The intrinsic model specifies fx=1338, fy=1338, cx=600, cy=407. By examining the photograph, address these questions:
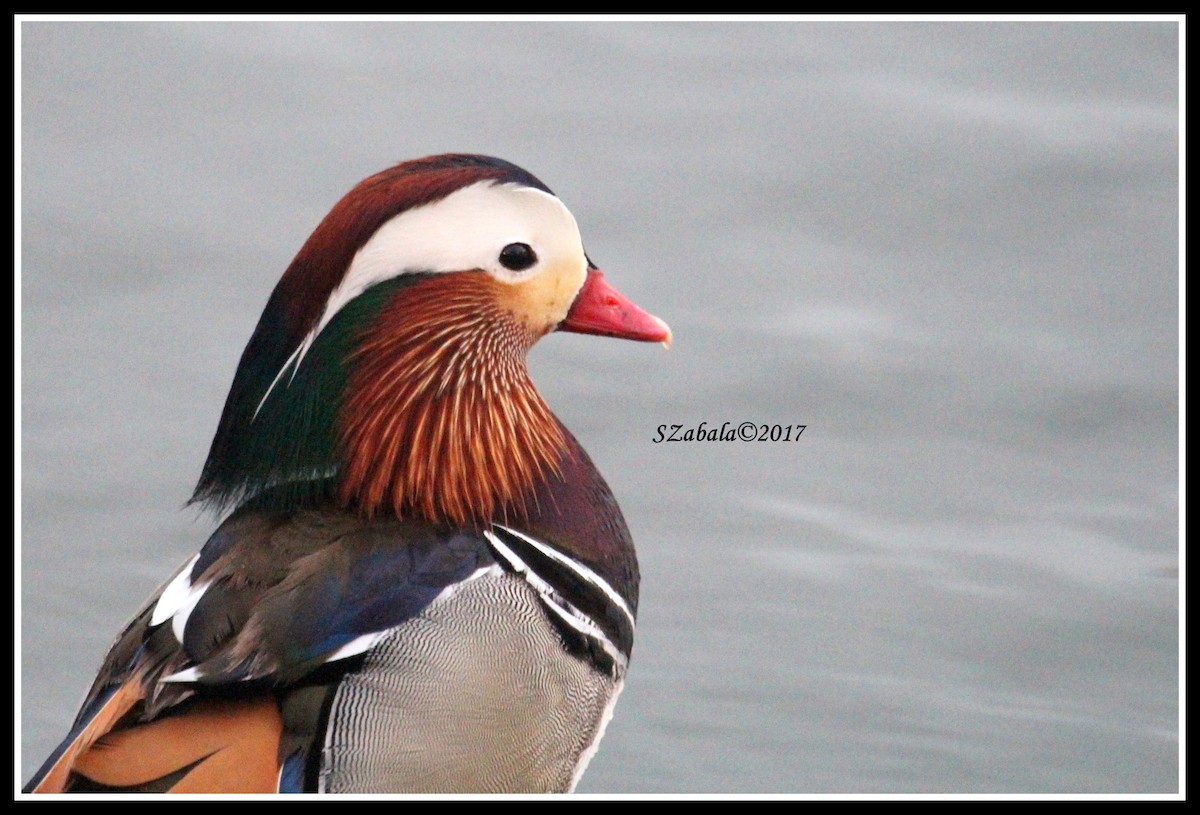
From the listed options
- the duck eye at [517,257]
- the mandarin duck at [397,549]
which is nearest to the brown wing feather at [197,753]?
the mandarin duck at [397,549]

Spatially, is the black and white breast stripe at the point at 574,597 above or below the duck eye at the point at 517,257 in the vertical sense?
below

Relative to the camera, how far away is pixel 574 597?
70.9 inches

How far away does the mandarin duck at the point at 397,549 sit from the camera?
1.60 metres

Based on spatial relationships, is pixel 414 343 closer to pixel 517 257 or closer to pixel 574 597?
pixel 517 257

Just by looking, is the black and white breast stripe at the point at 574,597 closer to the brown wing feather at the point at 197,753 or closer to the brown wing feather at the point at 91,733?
the brown wing feather at the point at 197,753

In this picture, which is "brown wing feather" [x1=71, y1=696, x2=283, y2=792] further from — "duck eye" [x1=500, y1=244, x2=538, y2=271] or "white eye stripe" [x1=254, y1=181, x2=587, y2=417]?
"duck eye" [x1=500, y1=244, x2=538, y2=271]

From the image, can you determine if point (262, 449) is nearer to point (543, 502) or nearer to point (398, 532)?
point (398, 532)

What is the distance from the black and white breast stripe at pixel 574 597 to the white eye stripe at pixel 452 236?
362 millimetres

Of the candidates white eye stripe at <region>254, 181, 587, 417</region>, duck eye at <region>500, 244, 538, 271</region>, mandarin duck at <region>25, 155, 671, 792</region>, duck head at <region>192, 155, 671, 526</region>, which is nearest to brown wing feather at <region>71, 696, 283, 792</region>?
mandarin duck at <region>25, 155, 671, 792</region>

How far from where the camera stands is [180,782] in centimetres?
156

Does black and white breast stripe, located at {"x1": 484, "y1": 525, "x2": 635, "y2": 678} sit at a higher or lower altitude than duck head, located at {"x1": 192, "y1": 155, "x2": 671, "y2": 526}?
lower

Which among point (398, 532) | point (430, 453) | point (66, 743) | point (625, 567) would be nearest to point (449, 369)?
point (430, 453)

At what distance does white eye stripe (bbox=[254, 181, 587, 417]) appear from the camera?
68.1 inches

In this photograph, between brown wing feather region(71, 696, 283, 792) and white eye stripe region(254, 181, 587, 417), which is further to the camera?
white eye stripe region(254, 181, 587, 417)
